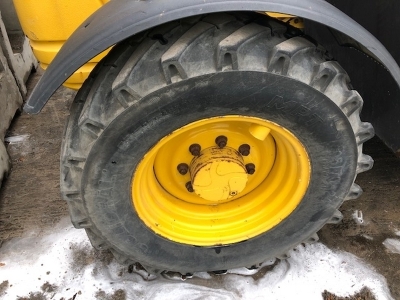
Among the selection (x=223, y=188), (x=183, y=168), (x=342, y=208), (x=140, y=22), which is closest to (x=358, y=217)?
(x=342, y=208)

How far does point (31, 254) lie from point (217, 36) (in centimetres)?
152

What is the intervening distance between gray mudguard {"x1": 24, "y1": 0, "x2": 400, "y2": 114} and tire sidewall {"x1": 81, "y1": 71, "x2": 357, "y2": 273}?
19cm

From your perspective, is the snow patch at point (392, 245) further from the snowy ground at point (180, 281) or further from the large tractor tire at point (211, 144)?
the large tractor tire at point (211, 144)

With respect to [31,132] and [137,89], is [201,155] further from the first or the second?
[31,132]

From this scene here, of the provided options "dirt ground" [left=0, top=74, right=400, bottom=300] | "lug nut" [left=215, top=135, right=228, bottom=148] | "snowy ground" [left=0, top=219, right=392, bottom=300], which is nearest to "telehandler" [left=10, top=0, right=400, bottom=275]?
"lug nut" [left=215, top=135, right=228, bottom=148]

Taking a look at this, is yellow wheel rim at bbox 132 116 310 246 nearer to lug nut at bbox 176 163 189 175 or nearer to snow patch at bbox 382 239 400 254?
lug nut at bbox 176 163 189 175

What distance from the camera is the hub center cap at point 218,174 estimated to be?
1.57 m

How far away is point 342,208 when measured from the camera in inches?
87.4

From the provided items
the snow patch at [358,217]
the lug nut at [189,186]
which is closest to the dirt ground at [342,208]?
the snow patch at [358,217]

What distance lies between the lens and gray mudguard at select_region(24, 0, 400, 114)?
1.12 metres

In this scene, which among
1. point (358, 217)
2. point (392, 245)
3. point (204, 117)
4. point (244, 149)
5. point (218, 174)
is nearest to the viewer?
point (204, 117)

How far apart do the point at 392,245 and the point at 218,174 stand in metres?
1.05

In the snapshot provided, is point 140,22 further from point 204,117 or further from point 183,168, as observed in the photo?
point 183,168

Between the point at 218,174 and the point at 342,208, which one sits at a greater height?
the point at 218,174
